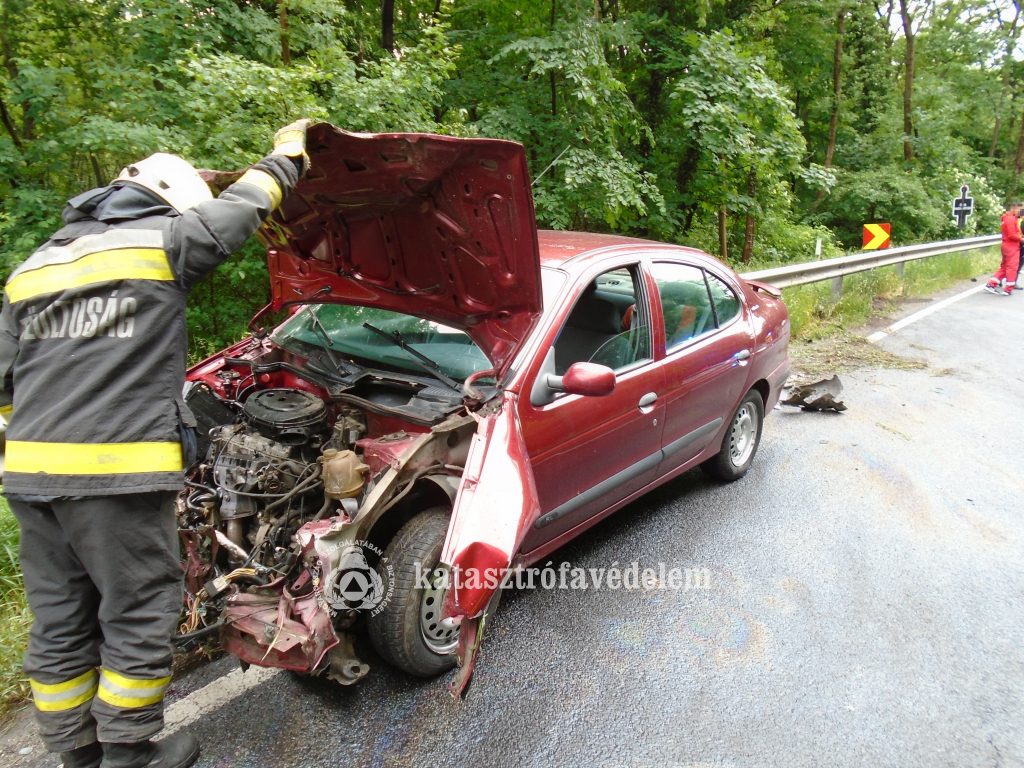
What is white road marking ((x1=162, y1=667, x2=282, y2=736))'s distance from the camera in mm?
2482

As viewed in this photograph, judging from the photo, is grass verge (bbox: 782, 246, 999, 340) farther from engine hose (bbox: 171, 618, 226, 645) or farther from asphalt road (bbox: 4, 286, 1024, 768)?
engine hose (bbox: 171, 618, 226, 645)

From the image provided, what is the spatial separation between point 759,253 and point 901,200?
24.5 feet

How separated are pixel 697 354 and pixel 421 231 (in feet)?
5.75

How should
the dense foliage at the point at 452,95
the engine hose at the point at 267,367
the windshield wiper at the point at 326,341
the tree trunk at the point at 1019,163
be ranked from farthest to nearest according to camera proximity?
the tree trunk at the point at 1019,163
the dense foliage at the point at 452,95
the engine hose at the point at 267,367
the windshield wiper at the point at 326,341

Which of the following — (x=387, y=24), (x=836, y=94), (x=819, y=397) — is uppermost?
(x=387, y=24)

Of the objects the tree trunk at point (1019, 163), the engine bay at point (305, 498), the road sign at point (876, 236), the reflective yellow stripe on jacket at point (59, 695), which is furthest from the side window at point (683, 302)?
the tree trunk at point (1019, 163)

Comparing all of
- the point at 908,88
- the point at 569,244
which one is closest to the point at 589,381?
the point at 569,244

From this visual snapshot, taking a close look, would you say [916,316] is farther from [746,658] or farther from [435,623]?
[435,623]

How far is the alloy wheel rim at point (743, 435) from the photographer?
444cm

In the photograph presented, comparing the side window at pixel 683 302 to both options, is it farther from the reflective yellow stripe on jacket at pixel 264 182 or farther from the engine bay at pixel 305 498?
the reflective yellow stripe on jacket at pixel 264 182

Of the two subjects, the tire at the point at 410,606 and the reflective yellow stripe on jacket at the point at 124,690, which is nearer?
the reflective yellow stripe on jacket at the point at 124,690

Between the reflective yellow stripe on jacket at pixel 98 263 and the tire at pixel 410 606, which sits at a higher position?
the reflective yellow stripe on jacket at pixel 98 263

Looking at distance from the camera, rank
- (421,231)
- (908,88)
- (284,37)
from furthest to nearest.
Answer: (908,88) → (284,37) → (421,231)

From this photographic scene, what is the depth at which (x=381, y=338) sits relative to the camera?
3.34 meters
